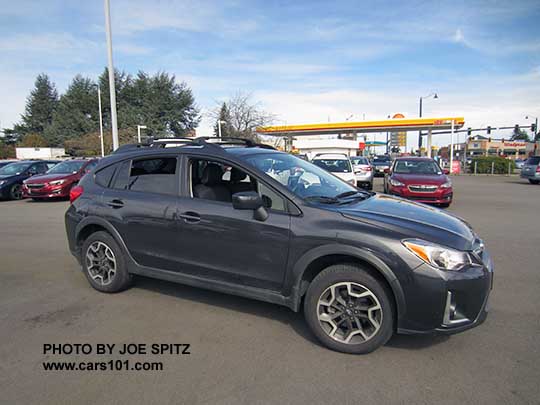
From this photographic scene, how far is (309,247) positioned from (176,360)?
1438mm

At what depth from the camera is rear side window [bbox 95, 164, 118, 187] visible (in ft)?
15.0

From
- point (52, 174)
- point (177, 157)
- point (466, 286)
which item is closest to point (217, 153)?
point (177, 157)

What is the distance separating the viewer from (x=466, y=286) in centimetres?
292

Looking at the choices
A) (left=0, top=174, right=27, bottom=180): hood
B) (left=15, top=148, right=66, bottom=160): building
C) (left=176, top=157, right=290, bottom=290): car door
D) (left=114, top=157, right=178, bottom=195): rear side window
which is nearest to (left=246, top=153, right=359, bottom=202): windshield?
(left=176, top=157, right=290, bottom=290): car door

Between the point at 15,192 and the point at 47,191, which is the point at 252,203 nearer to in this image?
the point at 47,191

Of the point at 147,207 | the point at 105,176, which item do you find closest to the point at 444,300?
the point at 147,207

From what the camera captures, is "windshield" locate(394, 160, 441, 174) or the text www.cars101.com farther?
"windshield" locate(394, 160, 441, 174)

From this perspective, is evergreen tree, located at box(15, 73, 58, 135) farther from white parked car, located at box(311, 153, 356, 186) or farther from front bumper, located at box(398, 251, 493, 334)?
front bumper, located at box(398, 251, 493, 334)

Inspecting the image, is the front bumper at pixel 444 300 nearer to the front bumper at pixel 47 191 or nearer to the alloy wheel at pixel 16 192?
the front bumper at pixel 47 191

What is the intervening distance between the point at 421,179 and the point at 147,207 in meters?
9.11

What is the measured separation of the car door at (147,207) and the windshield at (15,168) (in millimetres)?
13686

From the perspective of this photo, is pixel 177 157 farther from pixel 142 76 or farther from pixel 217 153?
pixel 142 76

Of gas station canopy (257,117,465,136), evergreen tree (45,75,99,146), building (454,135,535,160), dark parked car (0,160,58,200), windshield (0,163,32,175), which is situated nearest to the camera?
dark parked car (0,160,58,200)

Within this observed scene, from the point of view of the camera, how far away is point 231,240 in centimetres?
356
